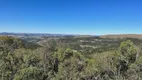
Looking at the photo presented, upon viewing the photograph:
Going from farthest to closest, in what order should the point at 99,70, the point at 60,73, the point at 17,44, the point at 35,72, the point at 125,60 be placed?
the point at 17,44, the point at 125,60, the point at 99,70, the point at 60,73, the point at 35,72

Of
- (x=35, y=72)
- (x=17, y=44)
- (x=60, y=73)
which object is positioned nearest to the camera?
(x=35, y=72)

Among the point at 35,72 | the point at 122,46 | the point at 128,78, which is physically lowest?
the point at 128,78

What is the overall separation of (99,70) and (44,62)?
12490mm

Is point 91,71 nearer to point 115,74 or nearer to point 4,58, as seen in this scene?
point 115,74

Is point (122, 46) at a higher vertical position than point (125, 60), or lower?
higher

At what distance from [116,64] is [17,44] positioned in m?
40.1

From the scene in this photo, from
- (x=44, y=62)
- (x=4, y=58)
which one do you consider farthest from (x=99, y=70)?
(x=4, y=58)

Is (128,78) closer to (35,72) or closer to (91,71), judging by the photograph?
(91,71)

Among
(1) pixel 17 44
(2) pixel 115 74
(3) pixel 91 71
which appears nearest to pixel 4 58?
(3) pixel 91 71

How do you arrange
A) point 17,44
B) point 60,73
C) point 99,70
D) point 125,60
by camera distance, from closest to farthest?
point 60,73
point 99,70
point 125,60
point 17,44

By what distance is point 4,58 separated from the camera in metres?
43.0

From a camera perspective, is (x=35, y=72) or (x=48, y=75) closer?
(x=35, y=72)

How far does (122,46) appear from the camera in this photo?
1791 inches

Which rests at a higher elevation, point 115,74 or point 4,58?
point 4,58
